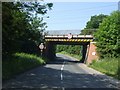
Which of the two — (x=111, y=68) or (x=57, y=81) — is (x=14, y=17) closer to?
(x=57, y=81)

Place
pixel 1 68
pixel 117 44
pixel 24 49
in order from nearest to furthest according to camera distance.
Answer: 1. pixel 1 68
2. pixel 117 44
3. pixel 24 49

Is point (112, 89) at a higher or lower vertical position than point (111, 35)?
lower

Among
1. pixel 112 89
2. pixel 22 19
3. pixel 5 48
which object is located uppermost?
pixel 22 19

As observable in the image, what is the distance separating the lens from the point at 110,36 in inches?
2320

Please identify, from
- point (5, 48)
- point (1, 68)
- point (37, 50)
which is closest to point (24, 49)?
point (37, 50)

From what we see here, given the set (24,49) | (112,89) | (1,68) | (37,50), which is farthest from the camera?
(37,50)

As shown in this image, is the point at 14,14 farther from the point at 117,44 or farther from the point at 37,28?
the point at 37,28

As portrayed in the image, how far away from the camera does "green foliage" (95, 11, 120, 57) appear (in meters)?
57.3

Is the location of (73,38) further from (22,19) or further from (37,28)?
(22,19)

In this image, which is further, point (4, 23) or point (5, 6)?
point (4, 23)

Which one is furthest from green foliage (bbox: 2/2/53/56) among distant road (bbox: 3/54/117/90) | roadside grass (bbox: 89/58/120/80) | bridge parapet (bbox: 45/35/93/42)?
bridge parapet (bbox: 45/35/93/42)

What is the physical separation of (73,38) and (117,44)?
1937cm

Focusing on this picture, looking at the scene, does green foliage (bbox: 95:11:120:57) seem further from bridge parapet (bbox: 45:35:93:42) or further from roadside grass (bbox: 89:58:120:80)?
bridge parapet (bbox: 45:35:93:42)

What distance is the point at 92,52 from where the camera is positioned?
6775 centimetres
